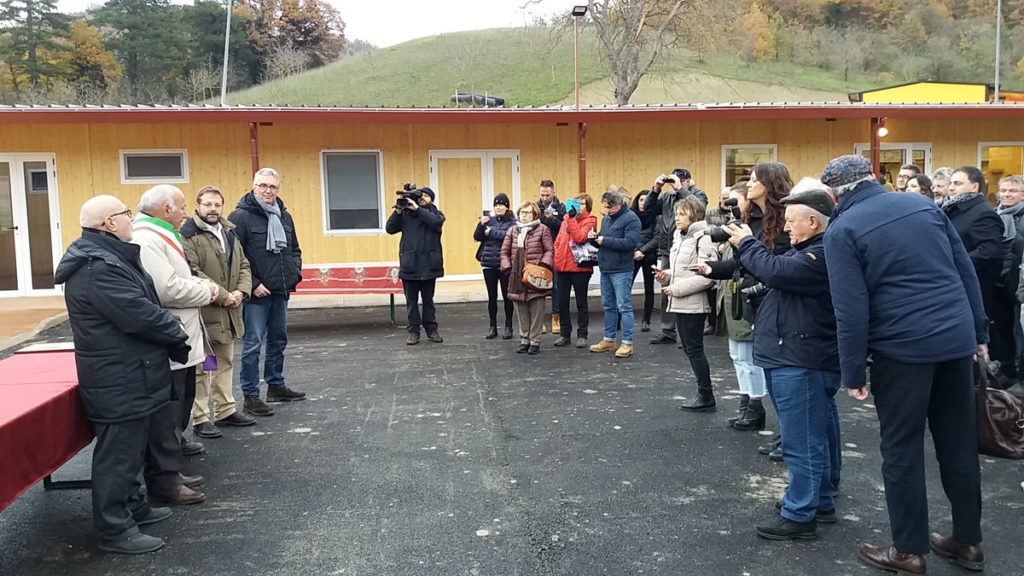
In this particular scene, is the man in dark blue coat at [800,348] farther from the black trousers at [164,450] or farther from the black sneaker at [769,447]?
the black trousers at [164,450]

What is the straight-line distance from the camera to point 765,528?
11.7 ft

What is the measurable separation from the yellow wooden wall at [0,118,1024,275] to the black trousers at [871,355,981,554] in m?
10.6

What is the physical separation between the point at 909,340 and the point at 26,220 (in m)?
13.5

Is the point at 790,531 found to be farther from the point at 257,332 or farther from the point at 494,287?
the point at 494,287

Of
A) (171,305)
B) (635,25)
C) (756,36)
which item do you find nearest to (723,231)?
(171,305)

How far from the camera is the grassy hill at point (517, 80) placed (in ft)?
161

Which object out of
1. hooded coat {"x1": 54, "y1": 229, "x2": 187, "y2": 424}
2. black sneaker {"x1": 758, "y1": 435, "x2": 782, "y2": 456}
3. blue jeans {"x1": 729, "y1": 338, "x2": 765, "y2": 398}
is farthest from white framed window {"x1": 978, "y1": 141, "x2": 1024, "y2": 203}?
hooded coat {"x1": 54, "y1": 229, "x2": 187, "y2": 424}

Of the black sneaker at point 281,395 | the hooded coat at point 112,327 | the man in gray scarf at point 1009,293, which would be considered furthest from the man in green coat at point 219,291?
the man in gray scarf at point 1009,293

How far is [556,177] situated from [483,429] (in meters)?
8.76

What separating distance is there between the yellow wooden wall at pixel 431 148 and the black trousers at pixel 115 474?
9.54m

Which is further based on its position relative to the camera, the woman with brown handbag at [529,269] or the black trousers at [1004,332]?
the woman with brown handbag at [529,269]

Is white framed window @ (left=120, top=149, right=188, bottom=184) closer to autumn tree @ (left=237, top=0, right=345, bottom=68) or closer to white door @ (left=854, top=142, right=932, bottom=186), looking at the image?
white door @ (left=854, top=142, right=932, bottom=186)

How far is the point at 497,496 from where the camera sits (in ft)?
13.5

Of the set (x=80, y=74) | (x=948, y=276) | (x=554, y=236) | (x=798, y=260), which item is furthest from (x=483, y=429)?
(x=80, y=74)
